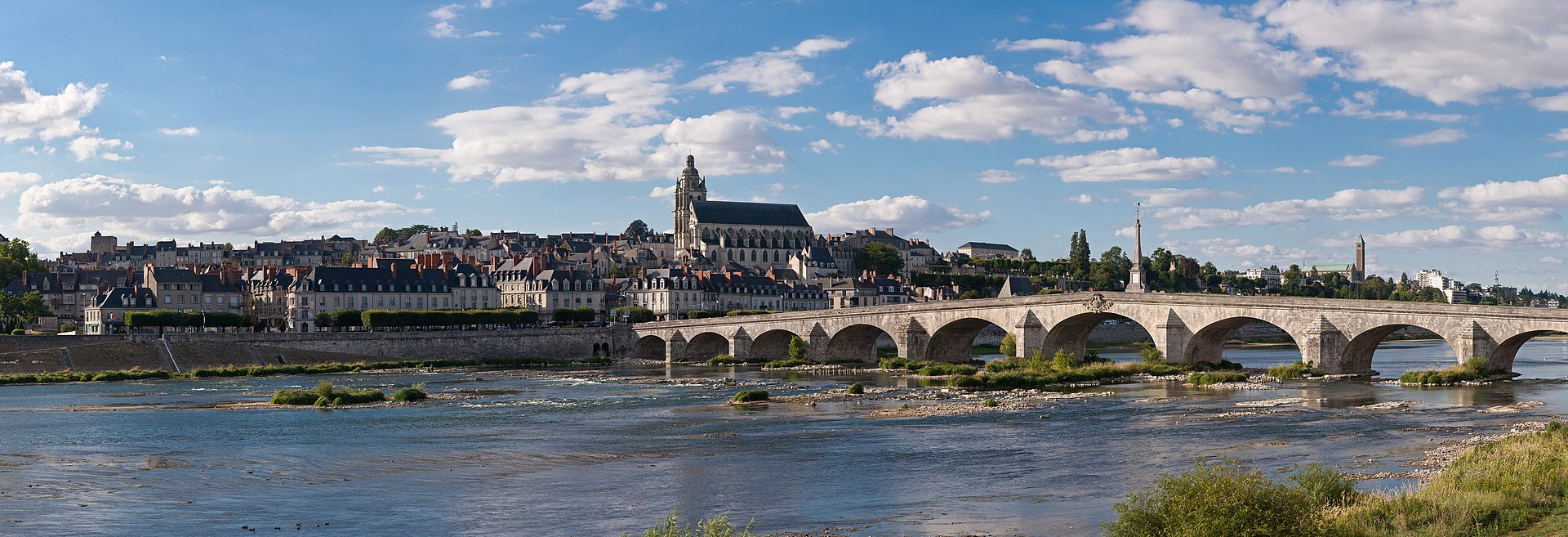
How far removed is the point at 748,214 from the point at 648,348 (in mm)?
84540

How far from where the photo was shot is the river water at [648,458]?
2423 cm

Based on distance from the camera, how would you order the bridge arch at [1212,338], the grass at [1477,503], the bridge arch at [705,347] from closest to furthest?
the grass at [1477,503], the bridge arch at [1212,338], the bridge arch at [705,347]

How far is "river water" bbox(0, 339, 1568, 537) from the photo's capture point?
79.5 feet

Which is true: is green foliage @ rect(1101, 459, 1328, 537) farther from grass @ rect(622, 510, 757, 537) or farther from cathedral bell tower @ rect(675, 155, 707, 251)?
cathedral bell tower @ rect(675, 155, 707, 251)

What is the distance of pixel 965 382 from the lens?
54.6 m

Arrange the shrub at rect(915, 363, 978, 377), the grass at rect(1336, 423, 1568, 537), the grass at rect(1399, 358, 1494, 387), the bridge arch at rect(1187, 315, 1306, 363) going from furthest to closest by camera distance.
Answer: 1. the shrub at rect(915, 363, 978, 377)
2. the bridge arch at rect(1187, 315, 1306, 363)
3. the grass at rect(1399, 358, 1494, 387)
4. the grass at rect(1336, 423, 1568, 537)

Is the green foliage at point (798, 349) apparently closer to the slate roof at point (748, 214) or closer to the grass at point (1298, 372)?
the grass at point (1298, 372)

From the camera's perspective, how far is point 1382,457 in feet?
94.5

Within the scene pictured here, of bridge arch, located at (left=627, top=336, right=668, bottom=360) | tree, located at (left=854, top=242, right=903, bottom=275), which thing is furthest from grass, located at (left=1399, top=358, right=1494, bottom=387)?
tree, located at (left=854, top=242, right=903, bottom=275)

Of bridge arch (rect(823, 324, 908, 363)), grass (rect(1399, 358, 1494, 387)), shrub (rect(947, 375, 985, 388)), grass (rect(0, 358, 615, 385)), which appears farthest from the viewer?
bridge arch (rect(823, 324, 908, 363))

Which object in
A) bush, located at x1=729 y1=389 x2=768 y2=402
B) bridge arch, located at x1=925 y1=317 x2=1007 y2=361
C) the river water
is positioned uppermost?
bridge arch, located at x1=925 y1=317 x2=1007 y2=361

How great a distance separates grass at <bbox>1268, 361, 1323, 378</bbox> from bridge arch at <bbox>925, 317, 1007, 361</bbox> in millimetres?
16897

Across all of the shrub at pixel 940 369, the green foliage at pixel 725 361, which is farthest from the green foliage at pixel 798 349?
the shrub at pixel 940 369

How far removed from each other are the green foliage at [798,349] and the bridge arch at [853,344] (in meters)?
1.20
